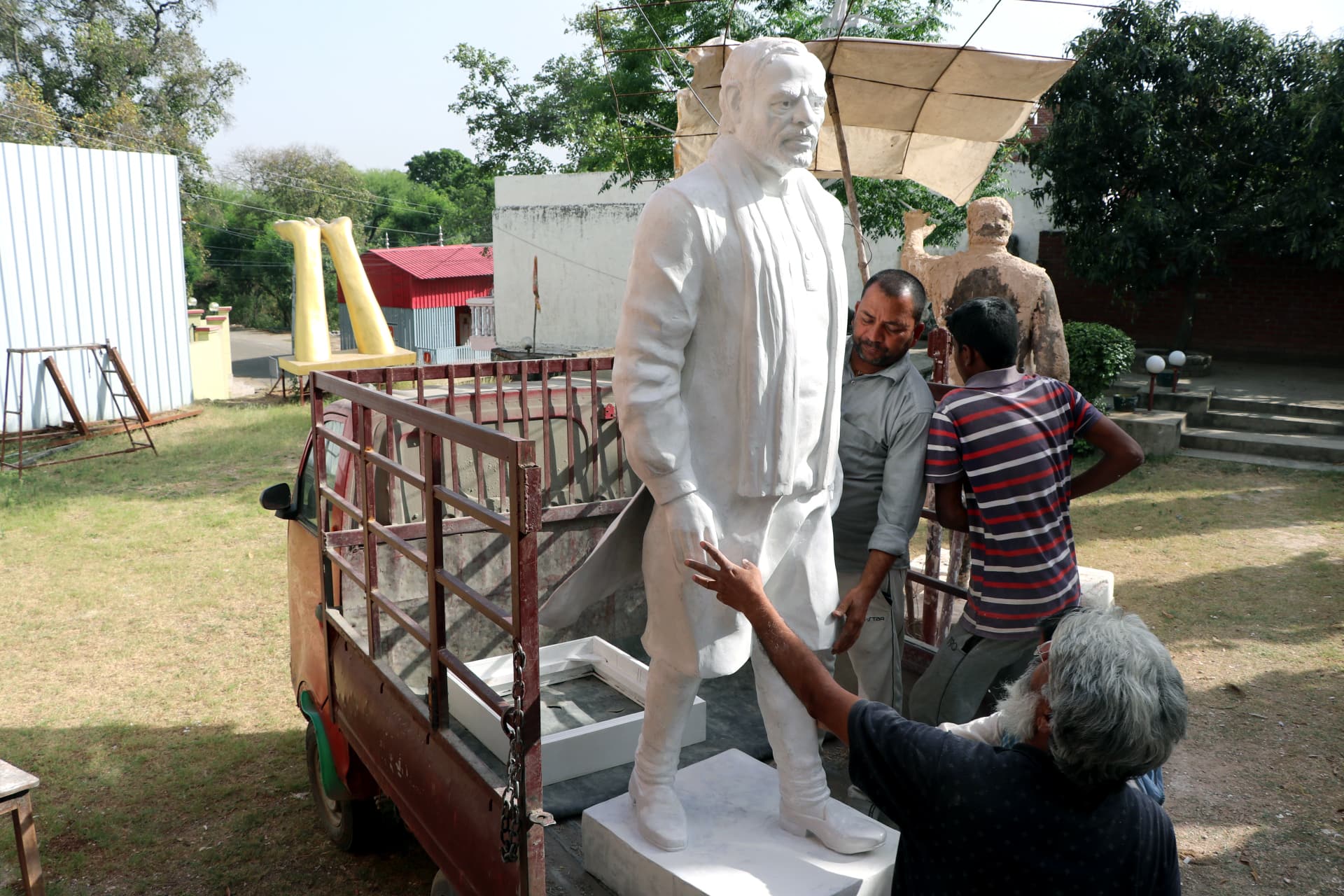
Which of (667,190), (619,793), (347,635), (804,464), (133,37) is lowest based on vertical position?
(619,793)

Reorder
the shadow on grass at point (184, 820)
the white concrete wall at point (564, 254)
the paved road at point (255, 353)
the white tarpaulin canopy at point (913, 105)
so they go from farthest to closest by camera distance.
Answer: the paved road at point (255, 353) < the white concrete wall at point (564, 254) < the white tarpaulin canopy at point (913, 105) < the shadow on grass at point (184, 820)

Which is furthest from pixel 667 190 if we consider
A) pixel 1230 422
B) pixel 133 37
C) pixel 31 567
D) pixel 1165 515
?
pixel 133 37

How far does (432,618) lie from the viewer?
96.5 inches

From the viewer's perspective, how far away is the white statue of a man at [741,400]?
222cm

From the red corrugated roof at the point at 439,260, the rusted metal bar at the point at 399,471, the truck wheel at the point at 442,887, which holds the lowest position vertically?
the truck wheel at the point at 442,887

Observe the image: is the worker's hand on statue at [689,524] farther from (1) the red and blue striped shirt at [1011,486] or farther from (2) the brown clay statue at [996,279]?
(2) the brown clay statue at [996,279]

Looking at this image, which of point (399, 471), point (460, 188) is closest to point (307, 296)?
point (399, 471)

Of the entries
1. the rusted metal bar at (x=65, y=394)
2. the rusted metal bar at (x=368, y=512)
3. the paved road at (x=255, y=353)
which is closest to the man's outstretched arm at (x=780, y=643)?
the rusted metal bar at (x=368, y=512)

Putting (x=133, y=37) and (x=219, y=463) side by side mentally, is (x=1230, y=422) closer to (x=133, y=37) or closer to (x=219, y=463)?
(x=219, y=463)

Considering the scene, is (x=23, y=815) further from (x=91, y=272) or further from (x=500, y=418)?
(x=91, y=272)

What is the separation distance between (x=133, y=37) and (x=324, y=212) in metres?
11.5

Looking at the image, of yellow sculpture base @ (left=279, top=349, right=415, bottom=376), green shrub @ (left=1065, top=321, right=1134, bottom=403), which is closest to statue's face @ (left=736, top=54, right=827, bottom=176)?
green shrub @ (left=1065, top=321, right=1134, bottom=403)

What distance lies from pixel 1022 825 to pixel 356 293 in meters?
15.5

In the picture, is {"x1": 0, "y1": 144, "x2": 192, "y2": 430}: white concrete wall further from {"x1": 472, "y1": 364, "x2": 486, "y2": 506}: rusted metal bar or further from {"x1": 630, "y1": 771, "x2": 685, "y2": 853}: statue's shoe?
{"x1": 630, "y1": 771, "x2": 685, "y2": 853}: statue's shoe
